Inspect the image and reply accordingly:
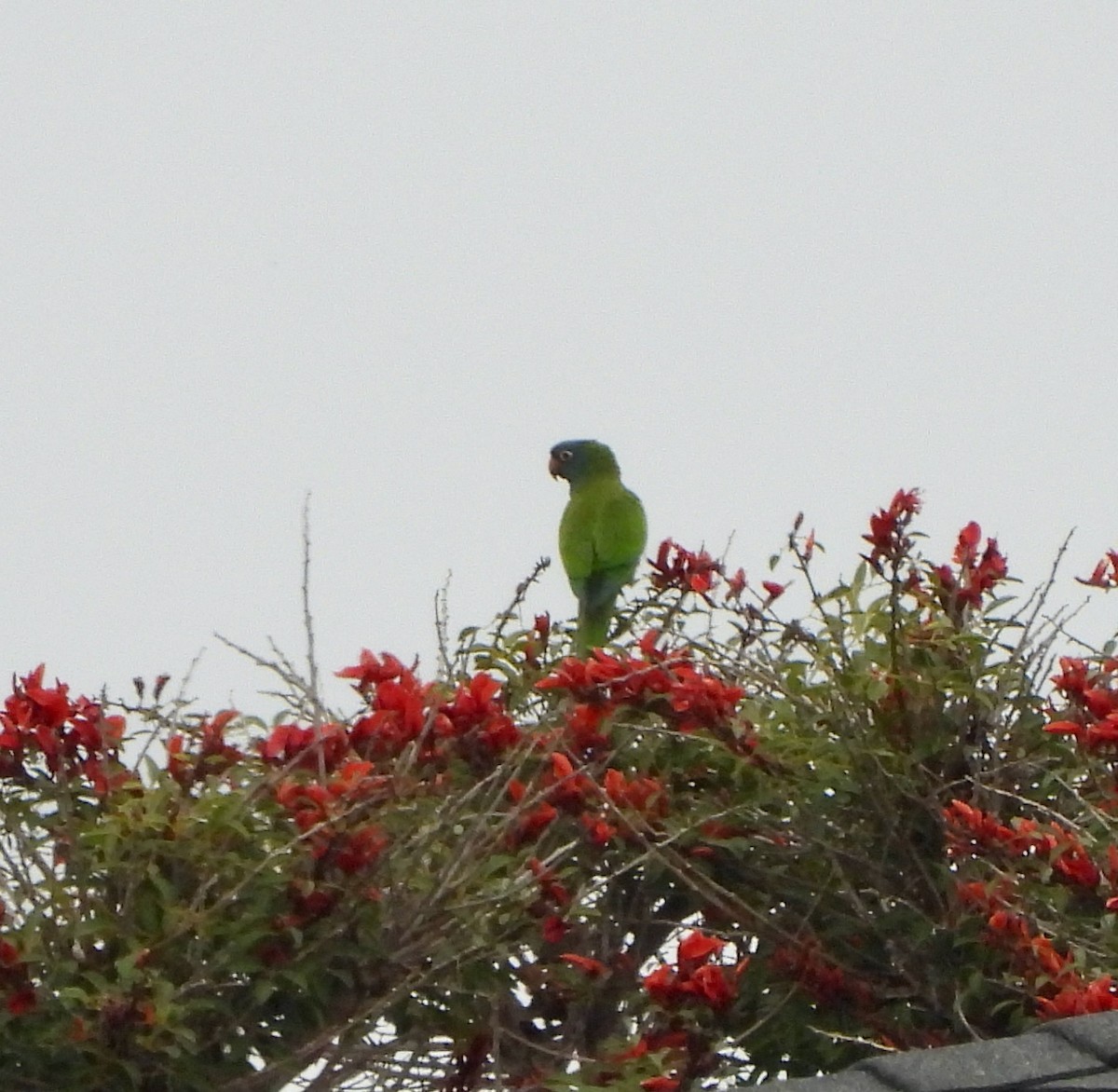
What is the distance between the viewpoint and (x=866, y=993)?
179 inches

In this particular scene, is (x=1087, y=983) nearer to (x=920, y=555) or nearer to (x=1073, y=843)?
(x=1073, y=843)

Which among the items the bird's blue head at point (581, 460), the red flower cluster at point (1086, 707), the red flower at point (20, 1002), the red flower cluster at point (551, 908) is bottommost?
the red flower at point (20, 1002)

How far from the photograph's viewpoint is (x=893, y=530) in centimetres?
468

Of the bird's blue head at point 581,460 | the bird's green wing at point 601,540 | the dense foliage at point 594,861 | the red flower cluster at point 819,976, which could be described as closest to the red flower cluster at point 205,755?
the dense foliage at point 594,861

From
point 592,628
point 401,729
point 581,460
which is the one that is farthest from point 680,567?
point 581,460

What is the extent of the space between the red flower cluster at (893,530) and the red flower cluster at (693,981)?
97 cm

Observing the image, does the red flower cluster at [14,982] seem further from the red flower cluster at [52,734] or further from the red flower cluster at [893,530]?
the red flower cluster at [893,530]

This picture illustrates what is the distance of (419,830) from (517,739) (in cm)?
49

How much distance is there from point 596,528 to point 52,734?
141 inches

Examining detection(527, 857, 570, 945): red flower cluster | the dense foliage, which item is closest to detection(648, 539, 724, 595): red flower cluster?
the dense foliage

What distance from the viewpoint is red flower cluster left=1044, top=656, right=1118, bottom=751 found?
434 centimetres

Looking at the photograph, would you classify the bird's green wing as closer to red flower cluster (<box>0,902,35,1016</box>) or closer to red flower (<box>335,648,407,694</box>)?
red flower (<box>335,648,407,694</box>)

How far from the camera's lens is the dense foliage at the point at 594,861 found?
376 centimetres

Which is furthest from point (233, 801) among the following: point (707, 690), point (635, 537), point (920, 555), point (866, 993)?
point (635, 537)
